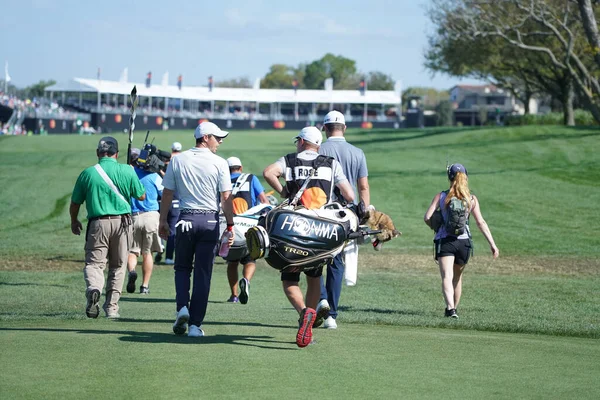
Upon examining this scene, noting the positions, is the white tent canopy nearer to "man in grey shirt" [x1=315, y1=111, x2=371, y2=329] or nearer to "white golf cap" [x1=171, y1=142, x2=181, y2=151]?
"white golf cap" [x1=171, y1=142, x2=181, y2=151]

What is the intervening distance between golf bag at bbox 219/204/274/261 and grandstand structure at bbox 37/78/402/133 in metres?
89.1

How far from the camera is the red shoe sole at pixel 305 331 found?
7953 millimetres

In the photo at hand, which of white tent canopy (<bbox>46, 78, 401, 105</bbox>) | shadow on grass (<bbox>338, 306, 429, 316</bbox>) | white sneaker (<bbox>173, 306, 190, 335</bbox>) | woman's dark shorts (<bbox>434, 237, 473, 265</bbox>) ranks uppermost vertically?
white tent canopy (<bbox>46, 78, 401, 105</bbox>)

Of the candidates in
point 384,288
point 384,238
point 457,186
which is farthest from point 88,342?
point 384,288

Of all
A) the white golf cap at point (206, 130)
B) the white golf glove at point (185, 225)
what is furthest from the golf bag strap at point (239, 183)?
the white golf glove at point (185, 225)

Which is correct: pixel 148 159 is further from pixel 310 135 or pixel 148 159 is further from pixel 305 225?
pixel 305 225

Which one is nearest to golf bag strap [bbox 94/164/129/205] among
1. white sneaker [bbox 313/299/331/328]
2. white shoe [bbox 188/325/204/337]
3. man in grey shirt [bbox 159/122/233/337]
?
man in grey shirt [bbox 159/122/233/337]

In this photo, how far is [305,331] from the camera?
7.96m

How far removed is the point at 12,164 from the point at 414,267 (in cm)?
2996

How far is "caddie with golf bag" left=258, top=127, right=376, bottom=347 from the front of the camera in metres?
8.09

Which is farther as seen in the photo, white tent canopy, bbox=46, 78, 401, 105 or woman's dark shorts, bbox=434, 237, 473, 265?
white tent canopy, bbox=46, 78, 401, 105

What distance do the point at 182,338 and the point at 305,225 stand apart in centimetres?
Answer: 152

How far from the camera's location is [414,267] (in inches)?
744

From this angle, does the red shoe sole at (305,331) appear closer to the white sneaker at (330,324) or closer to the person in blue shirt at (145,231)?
the white sneaker at (330,324)
